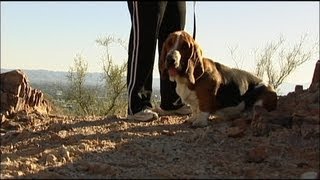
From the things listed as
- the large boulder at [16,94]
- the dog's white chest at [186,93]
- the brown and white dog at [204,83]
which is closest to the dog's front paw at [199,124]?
the brown and white dog at [204,83]

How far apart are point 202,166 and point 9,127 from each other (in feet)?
7.93

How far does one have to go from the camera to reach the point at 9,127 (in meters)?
6.08

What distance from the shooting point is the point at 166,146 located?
5219 millimetres

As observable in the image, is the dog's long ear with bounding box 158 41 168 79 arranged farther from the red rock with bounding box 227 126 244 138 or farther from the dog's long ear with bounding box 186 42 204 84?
the red rock with bounding box 227 126 244 138

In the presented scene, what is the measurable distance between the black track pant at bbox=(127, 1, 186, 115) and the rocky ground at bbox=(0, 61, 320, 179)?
13.4 inches

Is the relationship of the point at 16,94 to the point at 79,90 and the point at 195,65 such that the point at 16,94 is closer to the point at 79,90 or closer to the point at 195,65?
the point at 195,65

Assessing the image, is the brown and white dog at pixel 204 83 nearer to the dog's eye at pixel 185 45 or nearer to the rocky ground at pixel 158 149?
the dog's eye at pixel 185 45

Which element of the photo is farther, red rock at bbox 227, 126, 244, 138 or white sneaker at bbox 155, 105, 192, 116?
white sneaker at bbox 155, 105, 192, 116

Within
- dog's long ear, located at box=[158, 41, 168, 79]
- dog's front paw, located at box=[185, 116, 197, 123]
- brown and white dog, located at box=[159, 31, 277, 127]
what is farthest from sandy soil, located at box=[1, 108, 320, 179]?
dog's long ear, located at box=[158, 41, 168, 79]

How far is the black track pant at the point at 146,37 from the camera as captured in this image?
6258 millimetres

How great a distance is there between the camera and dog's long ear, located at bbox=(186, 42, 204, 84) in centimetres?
598

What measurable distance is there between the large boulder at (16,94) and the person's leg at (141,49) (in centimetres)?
118

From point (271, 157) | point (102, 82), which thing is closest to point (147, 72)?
point (271, 157)

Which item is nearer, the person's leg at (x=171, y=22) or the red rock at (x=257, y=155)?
the red rock at (x=257, y=155)
